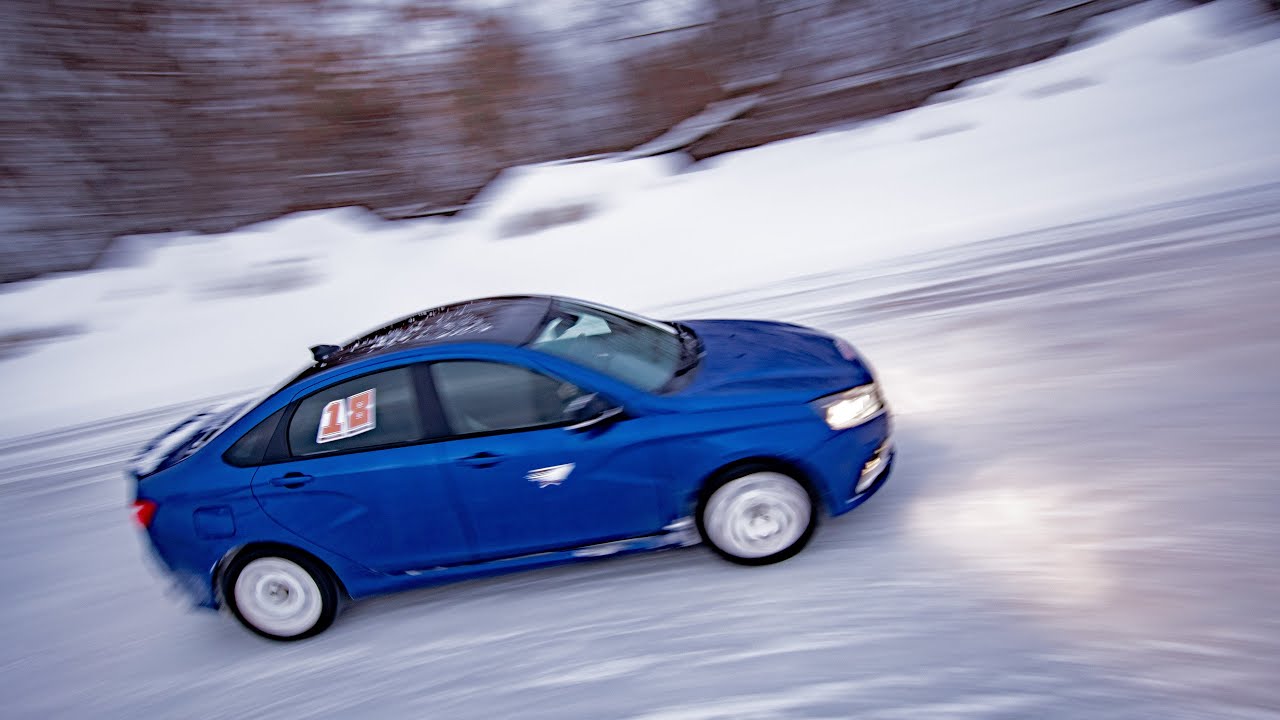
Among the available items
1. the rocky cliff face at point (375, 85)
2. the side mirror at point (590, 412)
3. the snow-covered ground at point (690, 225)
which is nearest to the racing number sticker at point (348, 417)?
the side mirror at point (590, 412)

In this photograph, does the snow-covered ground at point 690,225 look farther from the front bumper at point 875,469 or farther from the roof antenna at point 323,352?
the front bumper at point 875,469

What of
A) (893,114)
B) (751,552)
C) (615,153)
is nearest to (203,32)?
(615,153)

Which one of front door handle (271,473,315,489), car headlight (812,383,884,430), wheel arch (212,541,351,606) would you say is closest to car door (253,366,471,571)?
front door handle (271,473,315,489)

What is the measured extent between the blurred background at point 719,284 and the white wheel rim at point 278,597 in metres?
0.16

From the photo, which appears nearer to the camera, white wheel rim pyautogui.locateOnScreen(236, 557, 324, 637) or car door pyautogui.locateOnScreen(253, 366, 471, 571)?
car door pyautogui.locateOnScreen(253, 366, 471, 571)

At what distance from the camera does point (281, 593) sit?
4453 millimetres

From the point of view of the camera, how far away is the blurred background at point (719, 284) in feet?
12.3

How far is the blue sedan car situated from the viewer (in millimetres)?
4062

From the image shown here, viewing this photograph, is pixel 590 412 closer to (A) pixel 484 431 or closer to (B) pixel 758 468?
(A) pixel 484 431

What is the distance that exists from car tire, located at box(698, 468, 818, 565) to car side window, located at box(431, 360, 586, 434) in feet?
2.47

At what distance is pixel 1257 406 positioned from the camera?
4.92m

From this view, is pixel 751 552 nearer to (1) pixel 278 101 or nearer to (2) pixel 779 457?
(2) pixel 779 457

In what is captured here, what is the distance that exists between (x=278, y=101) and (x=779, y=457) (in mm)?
11983

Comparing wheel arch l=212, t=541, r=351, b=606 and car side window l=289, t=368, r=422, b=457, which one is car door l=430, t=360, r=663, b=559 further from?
wheel arch l=212, t=541, r=351, b=606
